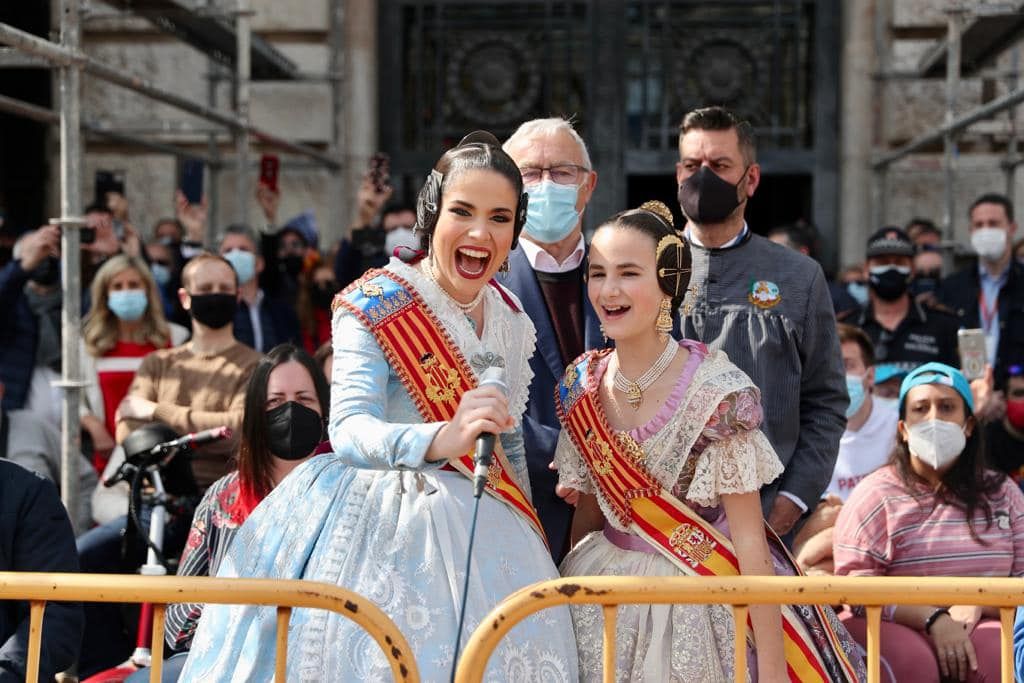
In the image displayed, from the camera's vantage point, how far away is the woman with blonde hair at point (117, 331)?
6.30m

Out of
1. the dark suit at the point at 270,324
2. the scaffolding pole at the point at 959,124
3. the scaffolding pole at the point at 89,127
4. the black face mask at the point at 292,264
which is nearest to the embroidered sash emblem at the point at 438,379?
the scaffolding pole at the point at 89,127

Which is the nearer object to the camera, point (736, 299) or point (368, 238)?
point (736, 299)

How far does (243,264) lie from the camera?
6.99 metres

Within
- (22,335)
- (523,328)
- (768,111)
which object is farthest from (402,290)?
(768,111)

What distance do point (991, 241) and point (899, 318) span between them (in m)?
0.76

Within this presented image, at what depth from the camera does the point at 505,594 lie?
9.00 ft

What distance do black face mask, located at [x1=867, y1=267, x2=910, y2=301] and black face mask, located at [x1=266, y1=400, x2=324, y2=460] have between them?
3670 mm

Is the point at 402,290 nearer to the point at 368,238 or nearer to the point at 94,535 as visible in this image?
the point at 94,535

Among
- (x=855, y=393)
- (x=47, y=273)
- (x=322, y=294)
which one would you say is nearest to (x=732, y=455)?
(x=855, y=393)

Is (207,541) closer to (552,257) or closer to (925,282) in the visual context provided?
(552,257)

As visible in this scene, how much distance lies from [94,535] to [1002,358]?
4.60 m

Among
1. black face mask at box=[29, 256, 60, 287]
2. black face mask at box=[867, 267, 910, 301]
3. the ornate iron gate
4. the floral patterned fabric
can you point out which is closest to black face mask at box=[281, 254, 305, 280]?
black face mask at box=[29, 256, 60, 287]

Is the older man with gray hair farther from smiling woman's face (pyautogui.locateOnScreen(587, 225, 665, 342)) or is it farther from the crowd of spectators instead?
smiling woman's face (pyautogui.locateOnScreen(587, 225, 665, 342))

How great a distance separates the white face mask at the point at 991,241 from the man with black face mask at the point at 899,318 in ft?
1.50
